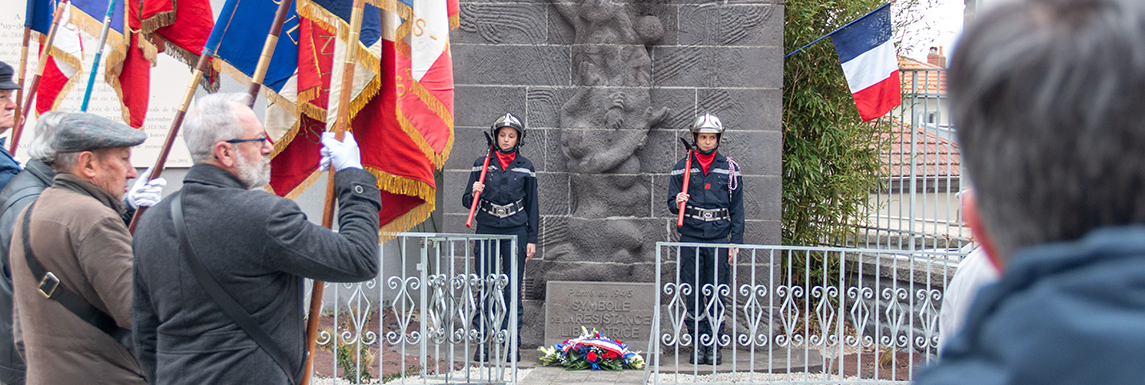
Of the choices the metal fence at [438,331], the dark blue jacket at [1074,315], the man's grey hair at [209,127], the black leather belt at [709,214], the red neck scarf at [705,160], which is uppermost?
the red neck scarf at [705,160]

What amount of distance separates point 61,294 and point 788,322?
472 cm

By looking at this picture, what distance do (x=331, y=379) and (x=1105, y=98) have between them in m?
5.60

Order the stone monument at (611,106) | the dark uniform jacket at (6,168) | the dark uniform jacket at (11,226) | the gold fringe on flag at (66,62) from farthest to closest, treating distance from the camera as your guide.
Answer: the stone monument at (611,106)
the gold fringe on flag at (66,62)
the dark uniform jacket at (6,168)
the dark uniform jacket at (11,226)

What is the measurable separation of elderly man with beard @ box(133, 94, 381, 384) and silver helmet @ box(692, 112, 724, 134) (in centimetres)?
424

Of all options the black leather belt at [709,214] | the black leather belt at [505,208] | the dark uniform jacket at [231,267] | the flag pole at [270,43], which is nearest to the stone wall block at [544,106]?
the black leather belt at [505,208]

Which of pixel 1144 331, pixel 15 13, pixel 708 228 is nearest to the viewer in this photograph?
pixel 1144 331

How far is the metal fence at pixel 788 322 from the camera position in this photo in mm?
5293

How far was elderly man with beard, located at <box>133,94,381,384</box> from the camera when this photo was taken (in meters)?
2.02

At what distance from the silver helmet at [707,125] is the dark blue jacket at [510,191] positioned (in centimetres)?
136

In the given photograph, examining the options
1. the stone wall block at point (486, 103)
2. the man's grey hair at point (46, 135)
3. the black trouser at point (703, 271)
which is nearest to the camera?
the man's grey hair at point (46, 135)

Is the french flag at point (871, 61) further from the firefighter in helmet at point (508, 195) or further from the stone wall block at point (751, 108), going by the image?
the firefighter in helmet at point (508, 195)

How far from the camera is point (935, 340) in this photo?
217 inches

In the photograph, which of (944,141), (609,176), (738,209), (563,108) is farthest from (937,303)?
(563,108)

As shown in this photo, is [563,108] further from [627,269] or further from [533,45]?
[627,269]
